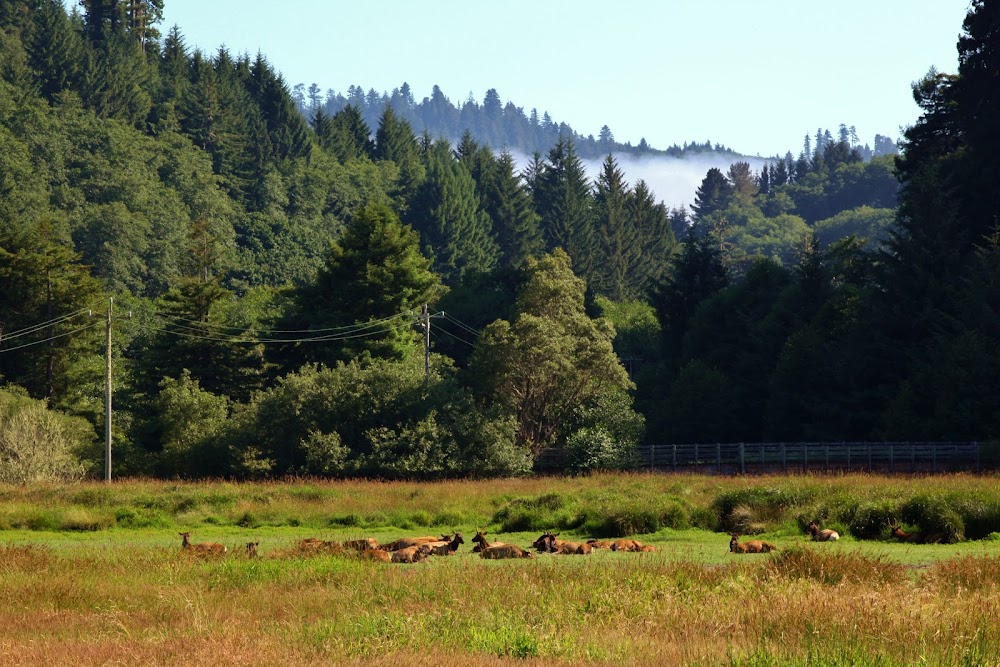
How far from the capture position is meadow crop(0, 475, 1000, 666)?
1591 centimetres

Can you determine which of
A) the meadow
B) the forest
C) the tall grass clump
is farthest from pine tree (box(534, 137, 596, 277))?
the tall grass clump

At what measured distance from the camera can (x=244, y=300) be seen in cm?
11575

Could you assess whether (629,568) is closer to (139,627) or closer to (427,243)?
(139,627)

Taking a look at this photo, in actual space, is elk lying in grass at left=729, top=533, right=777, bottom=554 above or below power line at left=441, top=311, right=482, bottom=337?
below

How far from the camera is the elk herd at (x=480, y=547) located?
2658 cm

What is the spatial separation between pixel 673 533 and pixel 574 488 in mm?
12067

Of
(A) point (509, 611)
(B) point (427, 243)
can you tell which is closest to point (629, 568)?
(A) point (509, 611)

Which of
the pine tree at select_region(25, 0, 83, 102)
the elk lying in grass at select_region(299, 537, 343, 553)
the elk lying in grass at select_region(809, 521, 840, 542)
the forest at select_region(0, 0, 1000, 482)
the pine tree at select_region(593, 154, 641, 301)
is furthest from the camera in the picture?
the pine tree at select_region(593, 154, 641, 301)

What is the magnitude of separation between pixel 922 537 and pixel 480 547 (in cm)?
946

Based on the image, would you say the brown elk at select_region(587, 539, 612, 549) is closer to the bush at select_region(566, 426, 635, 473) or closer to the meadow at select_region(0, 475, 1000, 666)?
the meadow at select_region(0, 475, 1000, 666)

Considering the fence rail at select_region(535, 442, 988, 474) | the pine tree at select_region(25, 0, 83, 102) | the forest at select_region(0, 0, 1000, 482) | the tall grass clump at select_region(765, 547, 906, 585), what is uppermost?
the pine tree at select_region(25, 0, 83, 102)

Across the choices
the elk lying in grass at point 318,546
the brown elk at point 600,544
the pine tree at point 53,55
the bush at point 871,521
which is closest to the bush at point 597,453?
the bush at point 871,521

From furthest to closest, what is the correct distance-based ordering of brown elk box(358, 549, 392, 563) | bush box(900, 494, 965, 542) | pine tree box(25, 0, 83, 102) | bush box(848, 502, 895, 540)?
1. pine tree box(25, 0, 83, 102)
2. bush box(848, 502, 895, 540)
3. bush box(900, 494, 965, 542)
4. brown elk box(358, 549, 392, 563)

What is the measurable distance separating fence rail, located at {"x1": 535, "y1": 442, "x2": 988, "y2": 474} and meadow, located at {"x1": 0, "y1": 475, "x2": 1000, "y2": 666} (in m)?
20.5
